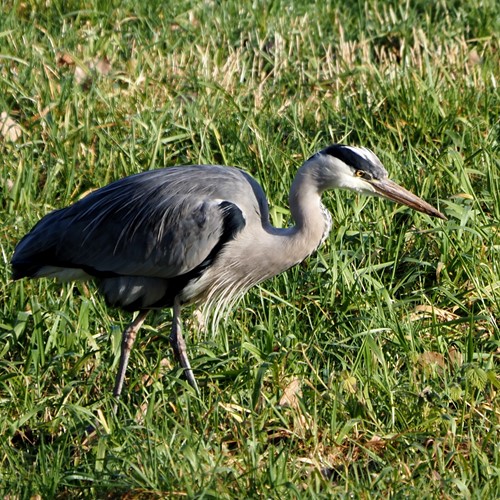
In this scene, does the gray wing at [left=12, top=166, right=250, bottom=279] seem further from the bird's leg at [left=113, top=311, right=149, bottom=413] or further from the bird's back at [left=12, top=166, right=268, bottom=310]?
the bird's leg at [left=113, top=311, right=149, bottom=413]

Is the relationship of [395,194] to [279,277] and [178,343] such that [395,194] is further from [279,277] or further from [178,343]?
[178,343]

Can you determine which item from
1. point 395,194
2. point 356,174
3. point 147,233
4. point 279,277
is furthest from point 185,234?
point 395,194

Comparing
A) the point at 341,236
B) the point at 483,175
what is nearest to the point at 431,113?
the point at 483,175

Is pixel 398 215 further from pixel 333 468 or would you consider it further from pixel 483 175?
pixel 333 468

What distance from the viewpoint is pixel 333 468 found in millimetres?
4238

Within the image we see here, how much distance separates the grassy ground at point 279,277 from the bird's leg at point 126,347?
7 centimetres

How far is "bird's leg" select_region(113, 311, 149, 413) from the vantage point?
4.91 metres

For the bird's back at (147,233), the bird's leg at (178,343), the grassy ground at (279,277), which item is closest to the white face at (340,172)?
the bird's back at (147,233)

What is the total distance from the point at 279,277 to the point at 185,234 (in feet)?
2.32

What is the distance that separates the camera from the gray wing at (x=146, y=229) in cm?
516

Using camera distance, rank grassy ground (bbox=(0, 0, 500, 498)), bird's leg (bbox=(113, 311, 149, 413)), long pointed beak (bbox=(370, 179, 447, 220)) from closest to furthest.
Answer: grassy ground (bbox=(0, 0, 500, 498))
bird's leg (bbox=(113, 311, 149, 413))
long pointed beak (bbox=(370, 179, 447, 220))

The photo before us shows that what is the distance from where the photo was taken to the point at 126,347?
199 inches

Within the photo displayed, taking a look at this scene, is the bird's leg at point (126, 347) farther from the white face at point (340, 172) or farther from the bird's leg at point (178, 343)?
the white face at point (340, 172)

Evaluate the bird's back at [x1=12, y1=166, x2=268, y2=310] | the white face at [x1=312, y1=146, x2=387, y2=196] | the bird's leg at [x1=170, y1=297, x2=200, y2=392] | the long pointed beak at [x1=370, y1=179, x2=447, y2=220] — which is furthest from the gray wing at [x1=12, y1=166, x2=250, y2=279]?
the long pointed beak at [x1=370, y1=179, x2=447, y2=220]
